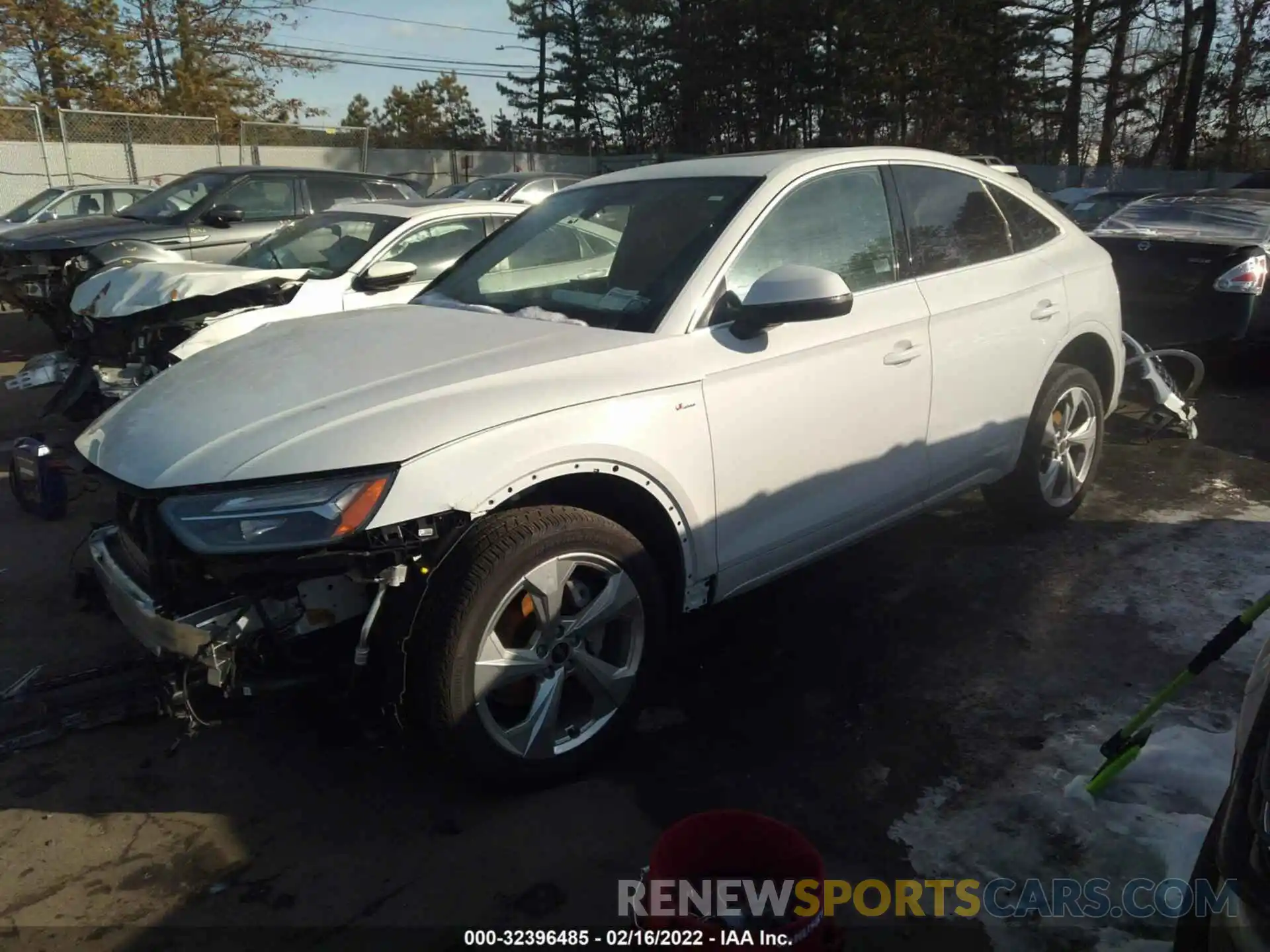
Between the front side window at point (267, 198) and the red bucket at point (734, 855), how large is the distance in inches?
361

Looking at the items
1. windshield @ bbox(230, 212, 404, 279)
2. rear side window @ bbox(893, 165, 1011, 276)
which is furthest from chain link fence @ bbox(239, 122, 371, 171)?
rear side window @ bbox(893, 165, 1011, 276)

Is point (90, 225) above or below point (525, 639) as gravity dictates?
above

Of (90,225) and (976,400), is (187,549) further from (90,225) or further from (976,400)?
(90,225)

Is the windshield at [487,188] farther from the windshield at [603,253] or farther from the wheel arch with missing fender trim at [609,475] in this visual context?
the wheel arch with missing fender trim at [609,475]

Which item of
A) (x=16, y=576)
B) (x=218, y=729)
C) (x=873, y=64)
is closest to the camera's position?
(x=218, y=729)

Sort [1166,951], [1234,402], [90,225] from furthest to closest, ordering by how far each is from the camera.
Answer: [90,225]
[1234,402]
[1166,951]

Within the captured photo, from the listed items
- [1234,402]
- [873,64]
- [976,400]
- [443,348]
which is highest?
[873,64]

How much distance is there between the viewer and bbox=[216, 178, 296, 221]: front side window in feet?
32.1

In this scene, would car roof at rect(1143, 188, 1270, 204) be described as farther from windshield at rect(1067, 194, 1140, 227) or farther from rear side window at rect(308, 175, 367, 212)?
rear side window at rect(308, 175, 367, 212)

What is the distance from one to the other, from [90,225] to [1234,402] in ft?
35.1

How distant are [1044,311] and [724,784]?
271 centimetres

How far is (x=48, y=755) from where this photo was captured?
10.1 ft

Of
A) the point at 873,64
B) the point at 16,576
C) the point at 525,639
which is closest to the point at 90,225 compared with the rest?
the point at 16,576

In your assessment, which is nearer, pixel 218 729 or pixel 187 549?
pixel 187 549
